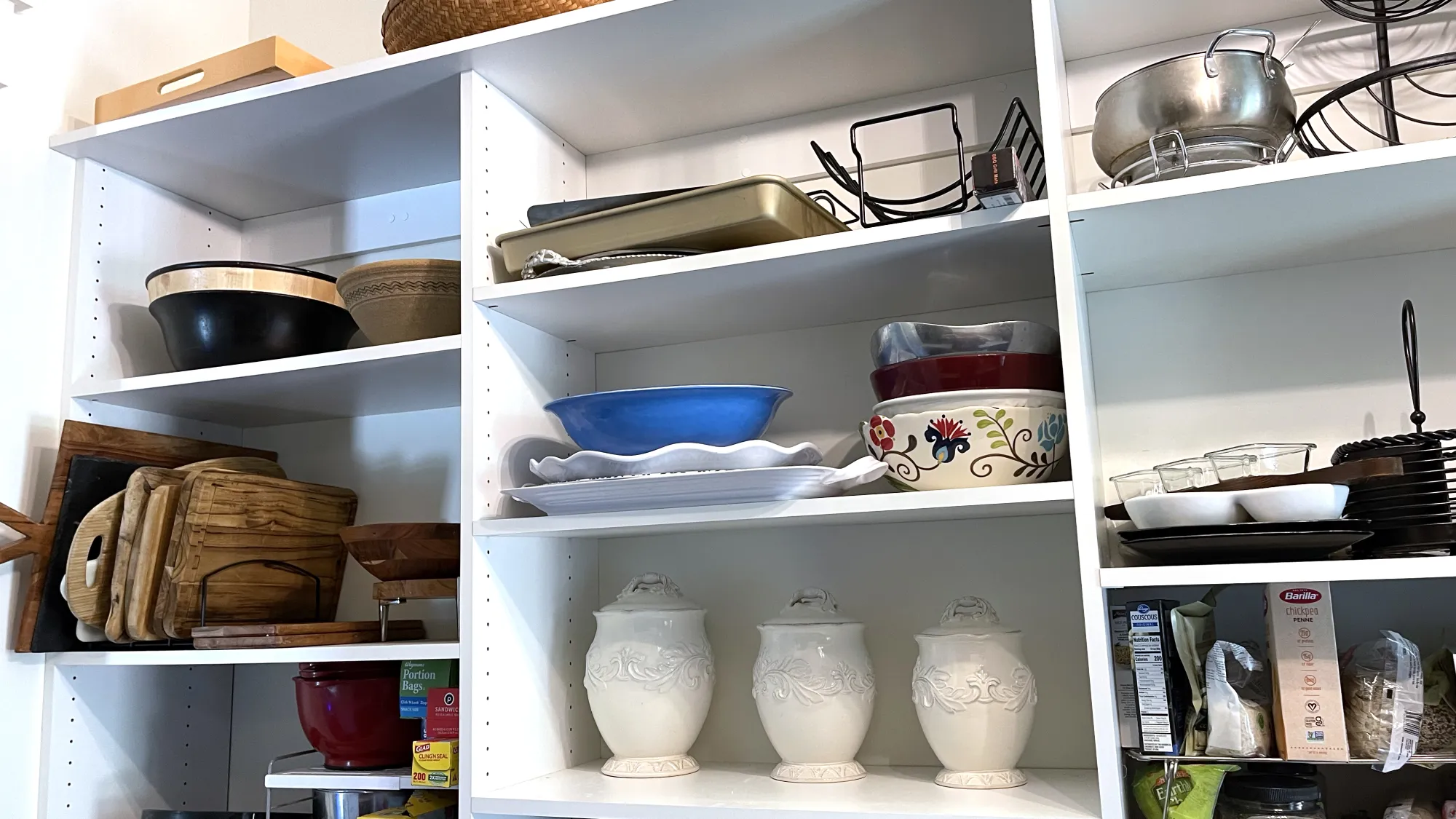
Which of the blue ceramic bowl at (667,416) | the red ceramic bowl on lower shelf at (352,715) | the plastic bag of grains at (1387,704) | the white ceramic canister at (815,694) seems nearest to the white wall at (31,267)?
the red ceramic bowl on lower shelf at (352,715)

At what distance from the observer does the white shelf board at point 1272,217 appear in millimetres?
962

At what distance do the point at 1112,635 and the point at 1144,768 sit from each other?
14 cm

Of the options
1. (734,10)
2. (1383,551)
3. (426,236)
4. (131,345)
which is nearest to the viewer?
(1383,551)

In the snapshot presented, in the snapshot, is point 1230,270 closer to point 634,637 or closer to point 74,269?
point 634,637

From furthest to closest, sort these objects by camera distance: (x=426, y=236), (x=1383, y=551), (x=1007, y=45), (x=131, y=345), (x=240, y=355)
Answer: (x=426, y=236) < (x=131, y=345) < (x=240, y=355) < (x=1007, y=45) < (x=1383, y=551)

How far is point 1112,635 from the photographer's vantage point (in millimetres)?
1062

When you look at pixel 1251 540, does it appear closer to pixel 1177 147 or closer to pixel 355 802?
pixel 1177 147

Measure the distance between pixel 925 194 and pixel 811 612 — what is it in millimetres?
578

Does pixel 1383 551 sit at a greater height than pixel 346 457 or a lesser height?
lesser

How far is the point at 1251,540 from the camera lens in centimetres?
96

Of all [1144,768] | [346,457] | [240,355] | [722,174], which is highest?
[722,174]

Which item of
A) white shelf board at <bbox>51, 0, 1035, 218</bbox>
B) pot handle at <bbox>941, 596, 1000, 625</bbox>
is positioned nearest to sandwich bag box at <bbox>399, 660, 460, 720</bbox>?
pot handle at <bbox>941, 596, 1000, 625</bbox>

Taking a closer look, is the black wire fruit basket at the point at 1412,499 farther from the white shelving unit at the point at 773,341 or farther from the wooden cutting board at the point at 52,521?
the wooden cutting board at the point at 52,521

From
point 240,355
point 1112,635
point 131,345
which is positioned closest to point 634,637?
point 1112,635
